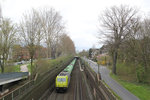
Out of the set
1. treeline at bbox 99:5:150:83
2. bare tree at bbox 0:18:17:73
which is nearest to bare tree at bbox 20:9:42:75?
bare tree at bbox 0:18:17:73

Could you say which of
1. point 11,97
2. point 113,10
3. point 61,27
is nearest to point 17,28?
point 11,97

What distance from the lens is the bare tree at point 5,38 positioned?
18203 mm

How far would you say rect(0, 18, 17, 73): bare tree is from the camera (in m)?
18.2

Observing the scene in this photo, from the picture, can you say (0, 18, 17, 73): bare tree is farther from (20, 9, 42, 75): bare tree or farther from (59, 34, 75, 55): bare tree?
(59, 34, 75, 55): bare tree

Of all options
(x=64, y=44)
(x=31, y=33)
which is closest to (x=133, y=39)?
(x=31, y=33)

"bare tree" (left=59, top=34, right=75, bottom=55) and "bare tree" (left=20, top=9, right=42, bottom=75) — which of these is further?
"bare tree" (left=59, top=34, right=75, bottom=55)

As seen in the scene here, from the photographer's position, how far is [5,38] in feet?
61.2

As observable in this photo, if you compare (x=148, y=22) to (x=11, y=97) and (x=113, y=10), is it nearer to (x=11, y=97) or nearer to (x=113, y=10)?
(x=113, y=10)

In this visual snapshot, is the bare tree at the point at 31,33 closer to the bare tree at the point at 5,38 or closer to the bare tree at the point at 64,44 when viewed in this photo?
the bare tree at the point at 5,38

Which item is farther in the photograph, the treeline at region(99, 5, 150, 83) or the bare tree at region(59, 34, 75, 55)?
the bare tree at region(59, 34, 75, 55)

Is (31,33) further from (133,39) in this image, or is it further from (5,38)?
(133,39)

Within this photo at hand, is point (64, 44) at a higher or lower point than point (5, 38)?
higher

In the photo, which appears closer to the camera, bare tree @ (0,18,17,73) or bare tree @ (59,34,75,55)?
bare tree @ (0,18,17,73)

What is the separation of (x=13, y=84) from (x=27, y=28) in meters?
8.74
